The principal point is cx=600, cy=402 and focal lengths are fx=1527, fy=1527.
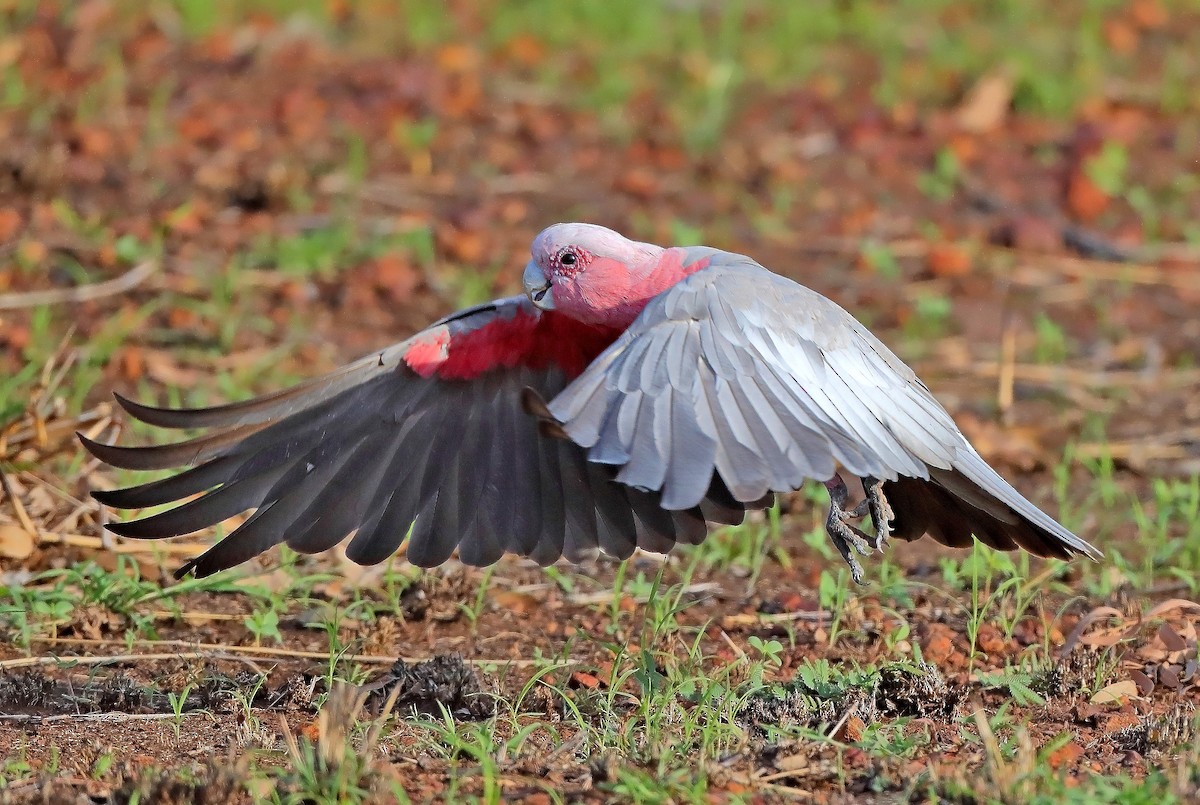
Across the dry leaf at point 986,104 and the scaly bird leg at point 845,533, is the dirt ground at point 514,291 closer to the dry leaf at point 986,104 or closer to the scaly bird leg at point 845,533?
the dry leaf at point 986,104

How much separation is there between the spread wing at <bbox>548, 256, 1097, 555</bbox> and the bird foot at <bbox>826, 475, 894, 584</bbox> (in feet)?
0.63

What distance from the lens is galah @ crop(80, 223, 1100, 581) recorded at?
137 inches

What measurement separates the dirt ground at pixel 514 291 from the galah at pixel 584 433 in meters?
0.34

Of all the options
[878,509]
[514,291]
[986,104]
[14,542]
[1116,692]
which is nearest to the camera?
[1116,692]

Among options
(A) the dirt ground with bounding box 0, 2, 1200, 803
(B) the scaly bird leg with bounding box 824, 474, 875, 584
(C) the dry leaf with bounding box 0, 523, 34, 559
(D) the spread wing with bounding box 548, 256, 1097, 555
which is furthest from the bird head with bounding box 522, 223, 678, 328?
(C) the dry leaf with bounding box 0, 523, 34, 559

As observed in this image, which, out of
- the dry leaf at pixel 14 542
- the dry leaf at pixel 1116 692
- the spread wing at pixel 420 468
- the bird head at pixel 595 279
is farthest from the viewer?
the dry leaf at pixel 14 542

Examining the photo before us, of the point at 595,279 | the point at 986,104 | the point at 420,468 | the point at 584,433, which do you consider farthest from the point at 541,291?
the point at 986,104

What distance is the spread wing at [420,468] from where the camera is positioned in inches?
159

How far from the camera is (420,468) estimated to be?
14.1 feet

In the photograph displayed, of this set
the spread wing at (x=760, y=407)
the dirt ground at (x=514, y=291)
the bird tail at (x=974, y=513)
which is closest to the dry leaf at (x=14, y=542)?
the dirt ground at (x=514, y=291)

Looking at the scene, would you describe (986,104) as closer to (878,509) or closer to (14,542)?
(878,509)

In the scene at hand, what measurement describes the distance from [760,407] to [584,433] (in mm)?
416

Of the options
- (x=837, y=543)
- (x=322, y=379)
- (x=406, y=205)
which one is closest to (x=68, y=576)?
(x=322, y=379)

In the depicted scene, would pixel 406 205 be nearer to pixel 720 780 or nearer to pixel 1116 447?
pixel 1116 447
